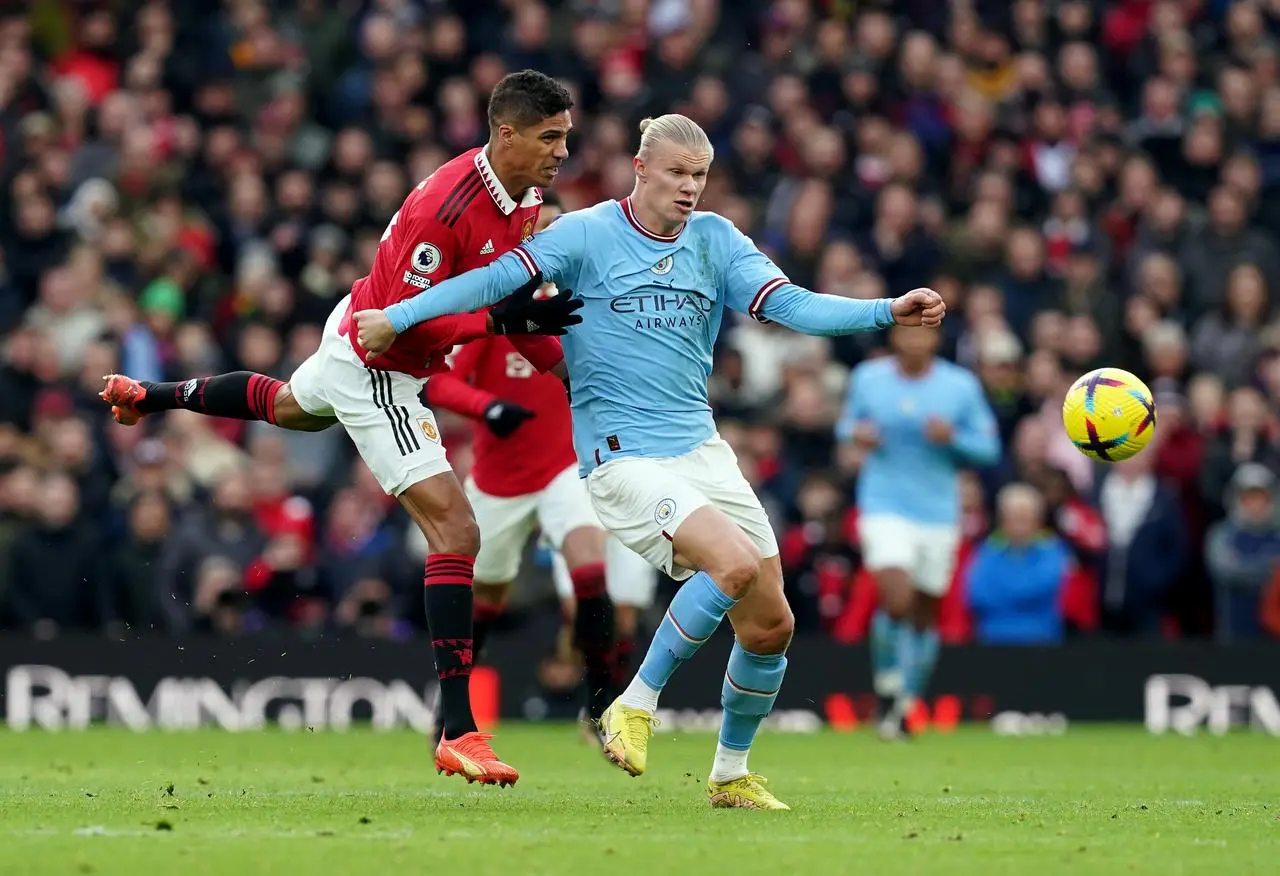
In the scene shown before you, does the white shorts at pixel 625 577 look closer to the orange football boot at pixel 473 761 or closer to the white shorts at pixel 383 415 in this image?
the white shorts at pixel 383 415

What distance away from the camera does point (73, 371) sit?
1781 centimetres

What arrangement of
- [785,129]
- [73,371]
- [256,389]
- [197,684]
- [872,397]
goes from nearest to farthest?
[256,389] < [872,397] < [197,684] < [73,371] < [785,129]

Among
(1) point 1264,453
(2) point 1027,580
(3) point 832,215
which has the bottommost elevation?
(2) point 1027,580

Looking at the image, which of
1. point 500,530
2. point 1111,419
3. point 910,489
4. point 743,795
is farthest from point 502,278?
point 910,489

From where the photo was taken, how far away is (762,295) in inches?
349

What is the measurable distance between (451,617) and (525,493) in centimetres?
274

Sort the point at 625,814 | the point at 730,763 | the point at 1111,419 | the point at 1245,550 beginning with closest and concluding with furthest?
the point at 625,814 < the point at 730,763 < the point at 1111,419 < the point at 1245,550

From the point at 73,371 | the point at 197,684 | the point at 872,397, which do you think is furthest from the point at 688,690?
the point at 73,371

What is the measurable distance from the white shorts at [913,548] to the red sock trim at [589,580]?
3509 mm

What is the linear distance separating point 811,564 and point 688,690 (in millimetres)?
1397

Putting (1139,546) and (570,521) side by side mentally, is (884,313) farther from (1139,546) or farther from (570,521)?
(1139,546)

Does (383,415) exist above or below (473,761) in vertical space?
above

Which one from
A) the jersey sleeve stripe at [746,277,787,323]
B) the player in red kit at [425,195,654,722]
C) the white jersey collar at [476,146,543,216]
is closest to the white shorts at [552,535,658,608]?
the player in red kit at [425,195,654,722]

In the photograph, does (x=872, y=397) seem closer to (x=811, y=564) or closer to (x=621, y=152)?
(x=811, y=564)
